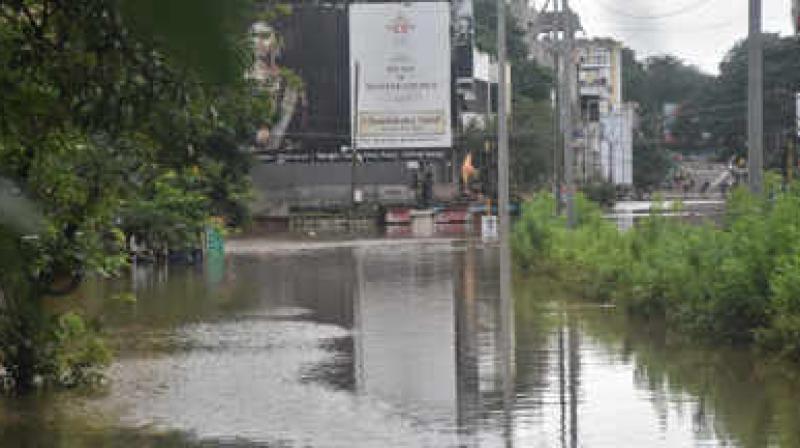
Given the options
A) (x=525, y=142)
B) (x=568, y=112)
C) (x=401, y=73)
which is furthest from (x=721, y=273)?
(x=525, y=142)

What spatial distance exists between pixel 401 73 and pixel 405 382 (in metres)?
52.4

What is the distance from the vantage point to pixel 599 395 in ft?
50.0

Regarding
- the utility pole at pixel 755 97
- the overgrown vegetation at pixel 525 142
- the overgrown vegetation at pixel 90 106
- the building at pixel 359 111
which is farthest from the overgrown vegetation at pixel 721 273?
the overgrown vegetation at pixel 525 142

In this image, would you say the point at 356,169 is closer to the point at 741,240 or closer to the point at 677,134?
the point at 677,134

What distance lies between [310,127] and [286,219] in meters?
4.35

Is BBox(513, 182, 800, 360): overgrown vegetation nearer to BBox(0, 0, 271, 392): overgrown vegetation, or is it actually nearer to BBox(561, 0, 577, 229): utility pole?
BBox(561, 0, 577, 229): utility pole

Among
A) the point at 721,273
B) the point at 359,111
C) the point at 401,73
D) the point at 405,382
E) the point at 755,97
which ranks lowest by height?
the point at 405,382

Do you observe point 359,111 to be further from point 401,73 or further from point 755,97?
point 755,97

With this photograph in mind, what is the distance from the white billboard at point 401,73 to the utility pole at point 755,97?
4760cm

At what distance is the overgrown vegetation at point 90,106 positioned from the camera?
1.66 m

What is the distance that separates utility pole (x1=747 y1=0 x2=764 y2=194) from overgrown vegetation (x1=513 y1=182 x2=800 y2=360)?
15.6 inches

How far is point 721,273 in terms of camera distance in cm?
1853

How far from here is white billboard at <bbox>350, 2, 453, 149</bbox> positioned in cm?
6838

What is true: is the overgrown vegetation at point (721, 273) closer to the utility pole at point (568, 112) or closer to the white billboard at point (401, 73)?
the utility pole at point (568, 112)
